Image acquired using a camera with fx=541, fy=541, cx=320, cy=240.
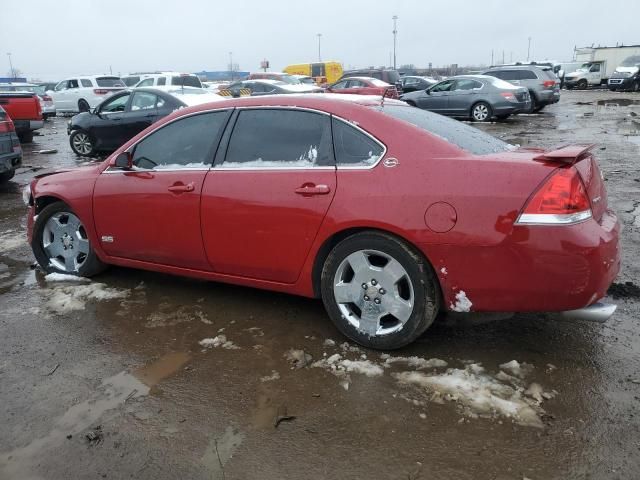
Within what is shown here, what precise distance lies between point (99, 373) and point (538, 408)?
8.03ft

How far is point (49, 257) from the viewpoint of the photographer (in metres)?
4.80

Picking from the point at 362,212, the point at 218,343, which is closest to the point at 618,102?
the point at 362,212

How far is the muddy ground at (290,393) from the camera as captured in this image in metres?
2.40

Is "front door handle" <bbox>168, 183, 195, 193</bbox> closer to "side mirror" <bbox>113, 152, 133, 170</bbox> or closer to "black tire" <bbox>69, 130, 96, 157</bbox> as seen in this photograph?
"side mirror" <bbox>113, 152, 133, 170</bbox>

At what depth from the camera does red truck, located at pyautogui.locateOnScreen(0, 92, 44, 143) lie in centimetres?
1380

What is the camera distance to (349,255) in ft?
10.6

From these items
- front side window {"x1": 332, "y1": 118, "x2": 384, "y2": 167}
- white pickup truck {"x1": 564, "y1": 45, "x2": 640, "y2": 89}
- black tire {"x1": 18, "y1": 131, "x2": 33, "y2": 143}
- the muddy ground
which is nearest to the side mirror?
the muddy ground

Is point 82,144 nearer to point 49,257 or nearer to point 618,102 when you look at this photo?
point 49,257

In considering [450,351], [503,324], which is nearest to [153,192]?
[450,351]

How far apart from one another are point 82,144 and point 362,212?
10598mm

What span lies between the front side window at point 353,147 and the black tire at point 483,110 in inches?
588

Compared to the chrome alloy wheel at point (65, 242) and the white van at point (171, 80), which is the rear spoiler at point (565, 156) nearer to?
Answer: the chrome alloy wheel at point (65, 242)

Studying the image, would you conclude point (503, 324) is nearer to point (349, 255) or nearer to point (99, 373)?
point (349, 255)

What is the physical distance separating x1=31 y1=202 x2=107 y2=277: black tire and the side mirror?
0.78m
